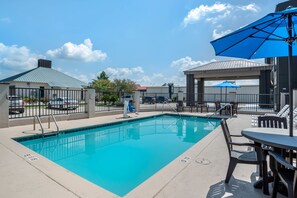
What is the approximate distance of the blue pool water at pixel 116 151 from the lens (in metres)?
4.11

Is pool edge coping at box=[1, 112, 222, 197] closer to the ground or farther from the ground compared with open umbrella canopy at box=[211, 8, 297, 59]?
closer to the ground

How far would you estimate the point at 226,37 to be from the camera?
3.29 m

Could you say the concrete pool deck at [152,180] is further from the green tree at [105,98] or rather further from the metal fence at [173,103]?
the green tree at [105,98]

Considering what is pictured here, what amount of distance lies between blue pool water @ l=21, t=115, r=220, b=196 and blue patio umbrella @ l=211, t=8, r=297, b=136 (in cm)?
301

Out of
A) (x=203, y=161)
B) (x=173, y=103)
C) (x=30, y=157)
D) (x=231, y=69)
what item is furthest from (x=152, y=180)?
(x=173, y=103)

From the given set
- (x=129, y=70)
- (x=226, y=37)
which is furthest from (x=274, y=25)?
(x=129, y=70)

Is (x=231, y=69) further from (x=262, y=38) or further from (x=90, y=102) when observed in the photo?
(x=262, y=38)

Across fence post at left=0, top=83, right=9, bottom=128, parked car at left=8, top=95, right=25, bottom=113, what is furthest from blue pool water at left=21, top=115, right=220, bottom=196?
parked car at left=8, top=95, right=25, bottom=113

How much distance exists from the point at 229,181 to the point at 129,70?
29.4m

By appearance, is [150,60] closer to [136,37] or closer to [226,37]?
[136,37]

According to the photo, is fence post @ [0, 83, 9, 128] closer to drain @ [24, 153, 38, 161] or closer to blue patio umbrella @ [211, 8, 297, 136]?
drain @ [24, 153, 38, 161]

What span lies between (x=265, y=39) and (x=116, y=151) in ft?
15.7

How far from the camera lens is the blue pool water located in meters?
4.11

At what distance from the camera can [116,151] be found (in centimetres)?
598
